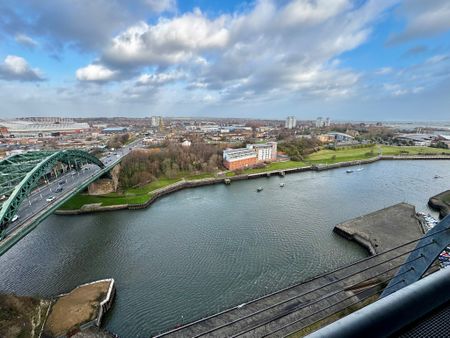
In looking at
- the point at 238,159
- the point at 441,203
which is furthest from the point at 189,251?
the point at 441,203

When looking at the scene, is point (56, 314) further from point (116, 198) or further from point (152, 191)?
point (152, 191)

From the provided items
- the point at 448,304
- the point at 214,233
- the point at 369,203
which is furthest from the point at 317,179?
the point at 448,304

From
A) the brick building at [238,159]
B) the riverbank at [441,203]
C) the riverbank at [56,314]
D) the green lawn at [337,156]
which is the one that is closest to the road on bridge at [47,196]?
the riverbank at [56,314]

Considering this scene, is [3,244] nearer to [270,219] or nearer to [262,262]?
[262,262]

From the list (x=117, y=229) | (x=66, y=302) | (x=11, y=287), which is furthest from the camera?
(x=117, y=229)

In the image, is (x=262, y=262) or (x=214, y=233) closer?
(x=262, y=262)
